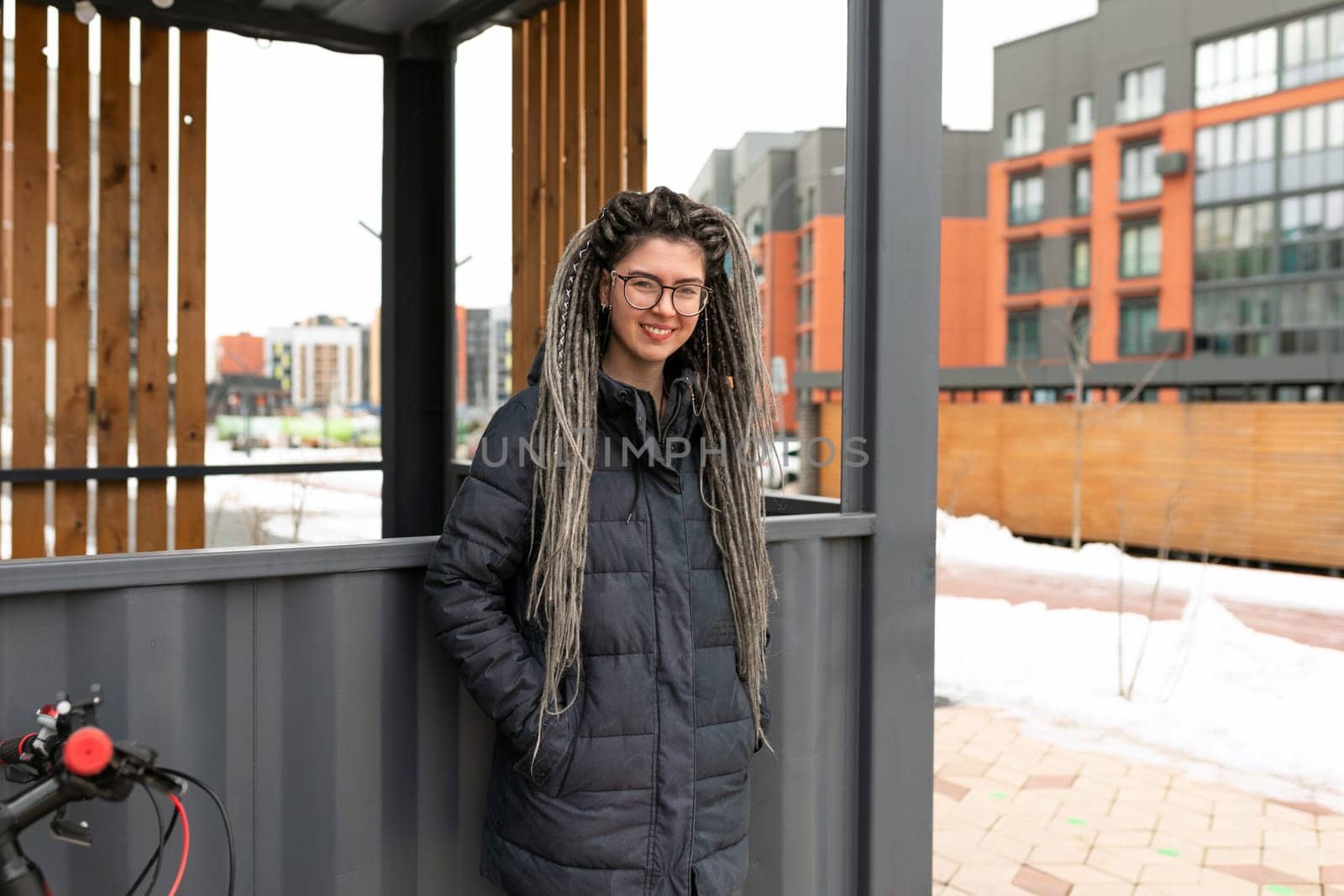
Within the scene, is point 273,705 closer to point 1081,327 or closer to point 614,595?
point 614,595

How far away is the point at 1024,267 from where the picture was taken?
3478 centimetres

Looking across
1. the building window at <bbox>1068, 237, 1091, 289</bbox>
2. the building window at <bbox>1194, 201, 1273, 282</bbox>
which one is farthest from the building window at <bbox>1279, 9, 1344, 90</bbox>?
the building window at <bbox>1068, 237, 1091, 289</bbox>

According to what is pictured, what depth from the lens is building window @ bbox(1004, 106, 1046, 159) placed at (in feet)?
114

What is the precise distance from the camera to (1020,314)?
3506cm

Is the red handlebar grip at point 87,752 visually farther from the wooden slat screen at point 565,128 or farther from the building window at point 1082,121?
the building window at point 1082,121

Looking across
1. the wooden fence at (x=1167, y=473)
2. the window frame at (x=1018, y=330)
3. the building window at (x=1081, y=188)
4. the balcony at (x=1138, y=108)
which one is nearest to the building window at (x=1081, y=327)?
the window frame at (x=1018, y=330)

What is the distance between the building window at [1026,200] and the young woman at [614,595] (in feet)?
116

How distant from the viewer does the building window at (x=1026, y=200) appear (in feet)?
114

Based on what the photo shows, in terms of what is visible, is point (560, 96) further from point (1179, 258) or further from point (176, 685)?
point (1179, 258)

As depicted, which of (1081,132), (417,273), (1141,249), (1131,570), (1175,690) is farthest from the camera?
(1081,132)

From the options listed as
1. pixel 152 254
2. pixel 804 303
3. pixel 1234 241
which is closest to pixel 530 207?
pixel 152 254

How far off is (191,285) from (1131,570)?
1216cm

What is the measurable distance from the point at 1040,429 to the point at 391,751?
66.0 ft

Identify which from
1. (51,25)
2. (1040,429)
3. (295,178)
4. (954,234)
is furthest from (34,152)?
(954,234)
